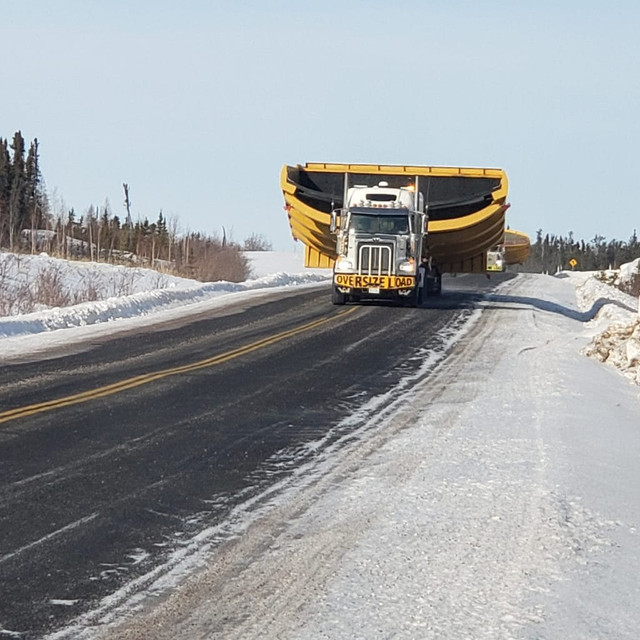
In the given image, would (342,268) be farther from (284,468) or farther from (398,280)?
(284,468)

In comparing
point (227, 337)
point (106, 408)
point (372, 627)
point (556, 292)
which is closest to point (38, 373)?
point (106, 408)

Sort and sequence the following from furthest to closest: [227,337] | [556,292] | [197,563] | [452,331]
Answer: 1. [556,292]
2. [452,331]
3. [227,337]
4. [197,563]

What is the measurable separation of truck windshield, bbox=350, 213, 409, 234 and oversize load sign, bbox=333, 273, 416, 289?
1.15m

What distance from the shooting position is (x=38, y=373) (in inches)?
507

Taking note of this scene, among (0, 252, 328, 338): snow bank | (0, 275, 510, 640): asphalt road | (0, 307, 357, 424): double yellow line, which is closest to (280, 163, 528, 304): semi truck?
(0, 252, 328, 338): snow bank

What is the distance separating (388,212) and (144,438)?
55.8 feet

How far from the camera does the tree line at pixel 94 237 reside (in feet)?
176

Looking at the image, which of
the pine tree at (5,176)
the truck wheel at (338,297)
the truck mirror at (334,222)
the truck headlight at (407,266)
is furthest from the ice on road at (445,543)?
the pine tree at (5,176)

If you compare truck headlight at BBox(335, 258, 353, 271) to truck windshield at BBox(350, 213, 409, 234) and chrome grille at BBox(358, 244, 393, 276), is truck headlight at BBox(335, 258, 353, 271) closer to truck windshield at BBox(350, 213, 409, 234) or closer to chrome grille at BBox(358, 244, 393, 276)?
chrome grille at BBox(358, 244, 393, 276)

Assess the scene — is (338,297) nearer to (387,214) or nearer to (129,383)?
(387,214)

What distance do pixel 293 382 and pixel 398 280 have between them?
1297 cm

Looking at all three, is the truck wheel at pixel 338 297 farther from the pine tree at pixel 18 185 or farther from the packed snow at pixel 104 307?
the pine tree at pixel 18 185

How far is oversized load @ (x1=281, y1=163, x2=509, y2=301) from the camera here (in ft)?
83.1

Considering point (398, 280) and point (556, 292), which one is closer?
point (398, 280)
